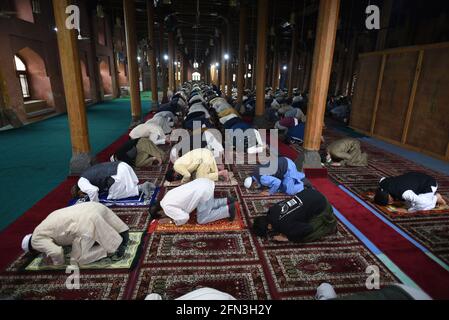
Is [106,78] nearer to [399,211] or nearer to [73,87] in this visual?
[73,87]

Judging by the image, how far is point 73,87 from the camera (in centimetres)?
437

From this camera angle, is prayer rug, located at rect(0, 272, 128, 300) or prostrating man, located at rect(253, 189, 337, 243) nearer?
prayer rug, located at rect(0, 272, 128, 300)

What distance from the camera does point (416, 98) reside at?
259 inches

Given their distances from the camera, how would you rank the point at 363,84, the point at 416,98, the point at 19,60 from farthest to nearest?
the point at 19,60 → the point at 363,84 → the point at 416,98

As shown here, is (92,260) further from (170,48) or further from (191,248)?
(170,48)

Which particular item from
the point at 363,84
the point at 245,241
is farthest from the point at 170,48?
the point at 245,241

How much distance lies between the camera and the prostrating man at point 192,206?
128 inches

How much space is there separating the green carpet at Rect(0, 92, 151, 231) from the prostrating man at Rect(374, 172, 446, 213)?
469 cm

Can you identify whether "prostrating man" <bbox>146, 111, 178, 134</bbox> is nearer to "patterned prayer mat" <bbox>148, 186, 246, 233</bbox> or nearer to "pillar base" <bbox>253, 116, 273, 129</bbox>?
"pillar base" <bbox>253, 116, 273, 129</bbox>

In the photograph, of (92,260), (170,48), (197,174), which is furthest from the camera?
(170,48)

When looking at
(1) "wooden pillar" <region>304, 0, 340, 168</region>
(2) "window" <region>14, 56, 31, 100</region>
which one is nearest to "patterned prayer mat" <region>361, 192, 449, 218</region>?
(1) "wooden pillar" <region>304, 0, 340, 168</region>

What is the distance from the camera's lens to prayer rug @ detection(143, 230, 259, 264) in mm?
2797

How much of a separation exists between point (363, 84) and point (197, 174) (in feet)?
21.4

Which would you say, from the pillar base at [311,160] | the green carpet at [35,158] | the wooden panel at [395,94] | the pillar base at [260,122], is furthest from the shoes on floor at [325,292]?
the pillar base at [260,122]
